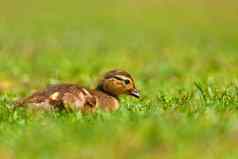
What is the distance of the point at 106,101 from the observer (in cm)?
1038

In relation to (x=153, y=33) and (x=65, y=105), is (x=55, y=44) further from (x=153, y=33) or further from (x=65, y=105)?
(x=65, y=105)

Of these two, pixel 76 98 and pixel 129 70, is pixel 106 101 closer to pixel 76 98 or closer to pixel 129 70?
pixel 76 98

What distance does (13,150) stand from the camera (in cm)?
779

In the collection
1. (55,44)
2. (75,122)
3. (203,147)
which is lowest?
(203,147)

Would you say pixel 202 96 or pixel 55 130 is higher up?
pixel 202 96

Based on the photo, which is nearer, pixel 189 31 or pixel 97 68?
pixel 97 68

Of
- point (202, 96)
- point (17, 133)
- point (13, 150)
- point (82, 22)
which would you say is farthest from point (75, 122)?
point (82, 22)

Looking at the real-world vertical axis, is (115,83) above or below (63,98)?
above

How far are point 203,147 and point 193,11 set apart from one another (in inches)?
1076

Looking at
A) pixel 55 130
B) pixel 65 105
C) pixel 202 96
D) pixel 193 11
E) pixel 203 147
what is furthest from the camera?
pixel 193 11

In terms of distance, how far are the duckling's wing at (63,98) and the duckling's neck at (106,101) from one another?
0.13 meters

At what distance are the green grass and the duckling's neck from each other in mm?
109

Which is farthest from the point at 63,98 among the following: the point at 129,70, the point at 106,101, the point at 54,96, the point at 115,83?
the point at 129,70

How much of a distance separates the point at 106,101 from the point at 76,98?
51 cm
